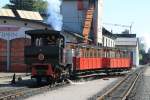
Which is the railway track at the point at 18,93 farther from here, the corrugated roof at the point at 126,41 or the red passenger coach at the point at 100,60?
the corrugated roof at the point at 126,41

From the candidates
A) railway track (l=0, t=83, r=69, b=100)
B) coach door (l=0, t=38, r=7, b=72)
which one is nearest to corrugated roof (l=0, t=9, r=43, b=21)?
coach door (l=0, t=38, r=7, b=72)

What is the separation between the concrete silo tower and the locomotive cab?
35778 mm

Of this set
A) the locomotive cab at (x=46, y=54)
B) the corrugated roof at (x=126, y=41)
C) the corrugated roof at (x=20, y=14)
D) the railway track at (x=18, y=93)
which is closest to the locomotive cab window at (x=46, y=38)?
the locomotive cab at (x=46, y=54)

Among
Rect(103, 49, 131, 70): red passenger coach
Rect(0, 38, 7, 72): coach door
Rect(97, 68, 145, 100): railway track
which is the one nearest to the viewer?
Rect(97, 68, 145, 100): railway track

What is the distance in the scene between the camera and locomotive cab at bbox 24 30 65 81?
25.8 m

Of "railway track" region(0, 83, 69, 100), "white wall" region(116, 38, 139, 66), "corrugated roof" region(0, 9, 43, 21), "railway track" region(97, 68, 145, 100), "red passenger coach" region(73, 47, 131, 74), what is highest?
"corrugated roof" region(0, 9, 43, 21)

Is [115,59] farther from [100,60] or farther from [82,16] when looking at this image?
[82,16]

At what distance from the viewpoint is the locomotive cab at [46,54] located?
25797 millimetres

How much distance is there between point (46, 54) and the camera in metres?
25.9

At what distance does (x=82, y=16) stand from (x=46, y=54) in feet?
133

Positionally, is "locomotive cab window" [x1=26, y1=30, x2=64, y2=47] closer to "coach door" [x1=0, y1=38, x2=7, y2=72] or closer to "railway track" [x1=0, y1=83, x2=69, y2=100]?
"railway track" [x1=0, y1=83, x2=69, y2=100]

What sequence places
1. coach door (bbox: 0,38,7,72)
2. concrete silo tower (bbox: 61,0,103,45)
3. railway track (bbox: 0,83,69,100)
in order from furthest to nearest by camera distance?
concrete silo tower (bbox: 61,0,103,45) < coach door (bbox: 0,38,7,72) < railway track (bbox: 0,83,69,100)

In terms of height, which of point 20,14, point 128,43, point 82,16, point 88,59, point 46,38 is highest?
point 82,16

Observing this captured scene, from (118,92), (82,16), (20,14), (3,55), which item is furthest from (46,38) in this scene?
(82,16)
